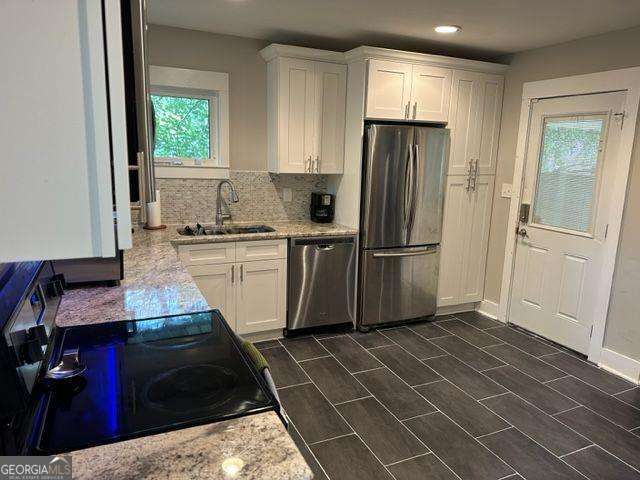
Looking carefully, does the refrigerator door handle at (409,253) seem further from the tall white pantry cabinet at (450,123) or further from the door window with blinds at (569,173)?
the door window with blinds at (569,173)

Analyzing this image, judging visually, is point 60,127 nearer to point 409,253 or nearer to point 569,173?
point 409,253

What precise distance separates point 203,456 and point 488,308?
3.98 m

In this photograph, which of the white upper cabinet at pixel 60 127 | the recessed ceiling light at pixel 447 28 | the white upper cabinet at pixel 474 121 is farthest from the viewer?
the white upper cabinet at pixel 474 121

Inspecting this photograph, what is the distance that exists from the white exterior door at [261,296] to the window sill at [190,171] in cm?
87

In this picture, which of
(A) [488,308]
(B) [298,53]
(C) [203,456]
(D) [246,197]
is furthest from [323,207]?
(C) [203,456]

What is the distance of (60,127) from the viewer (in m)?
0.62

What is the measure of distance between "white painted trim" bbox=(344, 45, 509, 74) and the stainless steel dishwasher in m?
1.48

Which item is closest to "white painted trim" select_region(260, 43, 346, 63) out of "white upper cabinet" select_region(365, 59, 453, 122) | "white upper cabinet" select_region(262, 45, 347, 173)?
"white upper cabinet" select_region(262, 45, 347, 173)

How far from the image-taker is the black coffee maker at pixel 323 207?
3965mm

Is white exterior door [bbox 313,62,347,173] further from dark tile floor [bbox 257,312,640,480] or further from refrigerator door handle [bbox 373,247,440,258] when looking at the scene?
dark tile floor [bbox 257,312,640,480]

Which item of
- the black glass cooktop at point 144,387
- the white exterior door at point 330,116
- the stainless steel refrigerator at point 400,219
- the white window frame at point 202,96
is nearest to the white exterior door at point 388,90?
the stainless steel refrigerator at point 400,219

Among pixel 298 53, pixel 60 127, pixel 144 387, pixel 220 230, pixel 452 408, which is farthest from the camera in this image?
pixel 220 230

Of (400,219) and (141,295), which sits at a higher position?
(400,219)

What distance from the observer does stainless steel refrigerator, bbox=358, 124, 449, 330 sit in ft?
11.9
